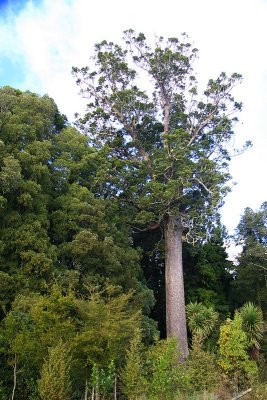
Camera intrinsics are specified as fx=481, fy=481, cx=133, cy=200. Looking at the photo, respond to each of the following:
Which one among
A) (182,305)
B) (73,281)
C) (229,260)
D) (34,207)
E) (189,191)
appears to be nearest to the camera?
(73,281)

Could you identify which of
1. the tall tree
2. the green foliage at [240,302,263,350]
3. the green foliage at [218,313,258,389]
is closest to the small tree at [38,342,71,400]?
the green foliage at [218,313,258,389]

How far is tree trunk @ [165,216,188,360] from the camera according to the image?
18750 millimetres

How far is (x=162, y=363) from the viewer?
397 inches

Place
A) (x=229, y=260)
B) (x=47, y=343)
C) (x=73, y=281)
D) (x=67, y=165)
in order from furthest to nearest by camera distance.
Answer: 1. (x=229, y=260)
2. (x=67, y=165)
3. (x=73, y=281)
4. (x=47, y=343)

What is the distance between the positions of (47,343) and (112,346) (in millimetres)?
1488

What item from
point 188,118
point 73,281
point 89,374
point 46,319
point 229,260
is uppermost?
point 188,118

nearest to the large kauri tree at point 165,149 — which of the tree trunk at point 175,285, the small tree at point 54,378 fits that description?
the tree trunk at point 175,285

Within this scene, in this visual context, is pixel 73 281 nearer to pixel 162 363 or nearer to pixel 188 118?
pixel 162 363

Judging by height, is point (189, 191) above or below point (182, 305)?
above

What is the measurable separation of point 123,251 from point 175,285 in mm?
3310

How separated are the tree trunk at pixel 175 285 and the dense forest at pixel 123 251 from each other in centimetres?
6

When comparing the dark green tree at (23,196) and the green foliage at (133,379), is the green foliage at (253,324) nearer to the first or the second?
the dark green tree at (23,196)

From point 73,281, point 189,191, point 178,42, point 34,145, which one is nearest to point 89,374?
point 73,281

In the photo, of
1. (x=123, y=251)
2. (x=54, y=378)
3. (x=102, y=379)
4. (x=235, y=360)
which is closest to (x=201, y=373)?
(x=235, y=360)
